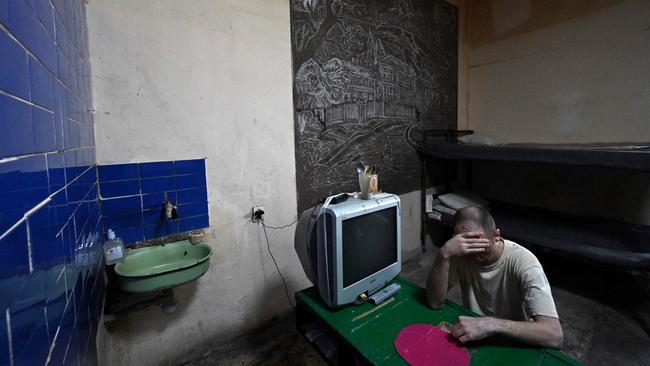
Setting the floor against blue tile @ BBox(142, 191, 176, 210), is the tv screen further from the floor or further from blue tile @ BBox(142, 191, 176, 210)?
blue tile @ BBox(142, 191, 176, 210)

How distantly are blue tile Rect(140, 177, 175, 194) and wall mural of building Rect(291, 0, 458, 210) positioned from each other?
3.14 feet

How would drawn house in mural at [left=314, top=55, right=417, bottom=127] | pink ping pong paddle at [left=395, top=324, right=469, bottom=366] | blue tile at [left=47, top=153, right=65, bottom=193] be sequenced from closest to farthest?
blue tile at [left=47, top=153, right=65, bottom=193] < pink ping pong paddle at [left=395, top=324, right=469, bottom=366] < drawn house in mural at [left=314, top=55, right=417, bottom=127]

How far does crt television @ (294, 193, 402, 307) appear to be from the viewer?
1175 mm

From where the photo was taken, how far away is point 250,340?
2.10 meters

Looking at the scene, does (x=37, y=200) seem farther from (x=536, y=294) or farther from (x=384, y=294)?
(x=536, y=294)

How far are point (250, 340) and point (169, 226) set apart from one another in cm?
109

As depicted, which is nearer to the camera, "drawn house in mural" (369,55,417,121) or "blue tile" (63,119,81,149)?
"blue tile" (63,119,81,149)

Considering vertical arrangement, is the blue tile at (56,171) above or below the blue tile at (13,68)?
below

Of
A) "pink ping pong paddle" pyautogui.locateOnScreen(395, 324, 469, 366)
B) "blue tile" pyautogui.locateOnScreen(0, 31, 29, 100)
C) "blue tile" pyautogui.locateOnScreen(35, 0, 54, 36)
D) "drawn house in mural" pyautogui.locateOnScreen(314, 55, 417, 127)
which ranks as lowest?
"pink ping pong paddle" pyautogui.locateOnScreen(395, 324, 469, 366)

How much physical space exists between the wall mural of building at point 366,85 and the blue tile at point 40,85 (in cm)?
171

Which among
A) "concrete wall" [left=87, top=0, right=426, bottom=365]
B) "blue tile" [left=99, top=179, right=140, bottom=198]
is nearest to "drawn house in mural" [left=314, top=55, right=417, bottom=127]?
"concrete wall" [left=87, top=0, right=426, bottom=365]

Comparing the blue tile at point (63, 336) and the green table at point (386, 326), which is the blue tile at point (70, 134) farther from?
the green table at point (386, 326)

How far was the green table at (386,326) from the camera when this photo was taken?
0.93m

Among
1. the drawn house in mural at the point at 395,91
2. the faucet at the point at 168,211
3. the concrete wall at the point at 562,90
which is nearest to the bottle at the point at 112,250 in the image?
the faucet at the point at 168,211
